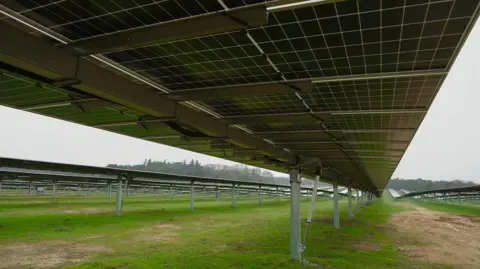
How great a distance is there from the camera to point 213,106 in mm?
9695

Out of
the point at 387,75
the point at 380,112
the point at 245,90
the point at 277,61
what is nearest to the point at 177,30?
the point at 277,61

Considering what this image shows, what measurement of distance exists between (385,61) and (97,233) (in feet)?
79.4

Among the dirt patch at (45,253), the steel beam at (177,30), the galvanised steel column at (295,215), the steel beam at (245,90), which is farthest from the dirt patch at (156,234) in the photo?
the steel beam at (177,30)

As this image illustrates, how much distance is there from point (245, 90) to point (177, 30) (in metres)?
3.20

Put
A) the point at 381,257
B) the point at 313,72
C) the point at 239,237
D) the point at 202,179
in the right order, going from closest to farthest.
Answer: the point at 313,72
the point at 381,257
the point at 239,237
the point at 202,179

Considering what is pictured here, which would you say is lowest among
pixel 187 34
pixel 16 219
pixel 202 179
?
pixel 16 219

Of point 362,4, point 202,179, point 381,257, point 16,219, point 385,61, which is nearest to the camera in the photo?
point 362,4

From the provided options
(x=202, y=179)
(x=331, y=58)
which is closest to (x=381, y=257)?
(x=331, y=58)

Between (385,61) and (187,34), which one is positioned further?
(385,61)

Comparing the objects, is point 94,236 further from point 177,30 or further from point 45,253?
point 177,30

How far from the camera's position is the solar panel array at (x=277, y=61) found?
4.80 metres

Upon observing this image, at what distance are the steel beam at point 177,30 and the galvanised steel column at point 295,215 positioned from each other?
13041 millimetres

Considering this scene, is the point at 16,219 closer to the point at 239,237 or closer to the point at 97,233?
the point at 97,233

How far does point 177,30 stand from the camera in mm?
4930
